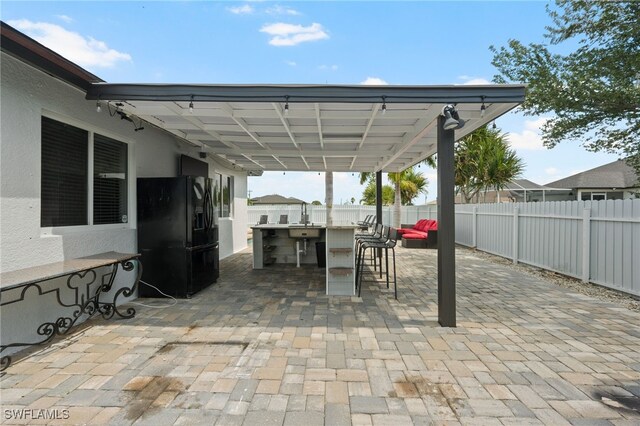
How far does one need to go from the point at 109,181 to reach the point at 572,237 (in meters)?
7.58

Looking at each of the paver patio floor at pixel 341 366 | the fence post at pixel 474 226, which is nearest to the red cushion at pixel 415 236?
the fence post at pixel 474 226

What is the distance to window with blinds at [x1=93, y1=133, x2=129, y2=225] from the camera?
410 cm

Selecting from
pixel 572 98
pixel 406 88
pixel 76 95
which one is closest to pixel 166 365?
pixel 76 95

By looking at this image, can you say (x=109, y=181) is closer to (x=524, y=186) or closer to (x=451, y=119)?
(x=451, y=119)

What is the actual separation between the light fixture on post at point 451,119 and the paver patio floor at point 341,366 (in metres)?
2.16

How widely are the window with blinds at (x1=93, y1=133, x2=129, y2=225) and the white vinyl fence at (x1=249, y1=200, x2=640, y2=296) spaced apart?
725 centimetres

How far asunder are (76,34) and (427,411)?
5.85 metres

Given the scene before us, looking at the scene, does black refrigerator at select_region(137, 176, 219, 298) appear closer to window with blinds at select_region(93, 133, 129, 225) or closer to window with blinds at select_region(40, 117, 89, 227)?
window with blinds at select_region(93, 133, 129, 225)

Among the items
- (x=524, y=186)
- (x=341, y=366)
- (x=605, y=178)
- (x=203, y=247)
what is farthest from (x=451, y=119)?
(x=524, y=186)

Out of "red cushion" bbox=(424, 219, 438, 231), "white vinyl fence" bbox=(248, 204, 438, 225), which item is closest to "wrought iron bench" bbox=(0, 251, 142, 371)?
"red cushion" bbox=(424, 219, 438, 231)

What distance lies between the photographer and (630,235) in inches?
188

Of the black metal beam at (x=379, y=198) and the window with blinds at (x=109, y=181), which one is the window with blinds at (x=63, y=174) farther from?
the black metal beam at (x=379, y=198)

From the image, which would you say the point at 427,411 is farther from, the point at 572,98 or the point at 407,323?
the point at 572,98

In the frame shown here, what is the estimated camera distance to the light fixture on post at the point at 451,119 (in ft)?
10.9
